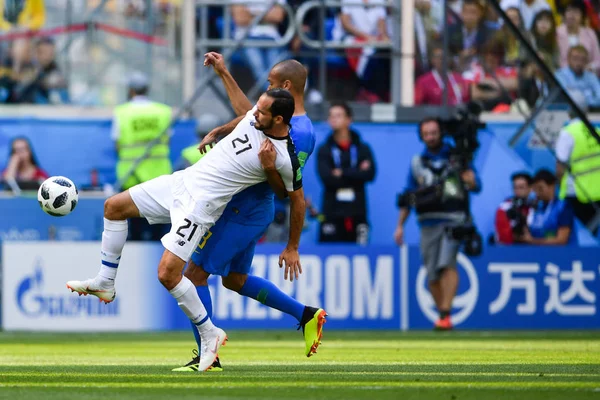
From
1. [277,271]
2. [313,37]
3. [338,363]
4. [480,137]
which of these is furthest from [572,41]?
[338,363]

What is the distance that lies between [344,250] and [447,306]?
4.80 ft

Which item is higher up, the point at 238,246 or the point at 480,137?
the point at 480,137

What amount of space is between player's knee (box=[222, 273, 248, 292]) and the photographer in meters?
6.26

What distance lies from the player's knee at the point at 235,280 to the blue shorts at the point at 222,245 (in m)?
0.30

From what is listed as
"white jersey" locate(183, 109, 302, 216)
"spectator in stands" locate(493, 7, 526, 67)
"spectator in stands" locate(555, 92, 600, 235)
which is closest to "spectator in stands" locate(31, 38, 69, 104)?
"spectator in stands" locate(493, 7, 526, 67)

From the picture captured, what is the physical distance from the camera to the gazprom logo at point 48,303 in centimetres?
1617

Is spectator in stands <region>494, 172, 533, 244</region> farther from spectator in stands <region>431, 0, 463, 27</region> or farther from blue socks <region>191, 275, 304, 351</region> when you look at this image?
blue socks <region>191, 275, 304, 351</region>

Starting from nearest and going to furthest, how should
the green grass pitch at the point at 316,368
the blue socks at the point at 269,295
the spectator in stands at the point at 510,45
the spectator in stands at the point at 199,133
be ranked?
1. the green grass pitch at the point at 316,368
2. the blue socks at the point at 269,295
3. the spectator in stands at the point at 199,133
4. the spectator in stands at the point at 510,45

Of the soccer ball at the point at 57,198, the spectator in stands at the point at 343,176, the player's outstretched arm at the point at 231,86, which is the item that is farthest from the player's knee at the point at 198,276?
Answer: the spectator in stands at the point at 343,176

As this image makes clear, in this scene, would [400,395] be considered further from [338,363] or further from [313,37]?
[313,37]

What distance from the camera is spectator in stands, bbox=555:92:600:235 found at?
56.3 ft

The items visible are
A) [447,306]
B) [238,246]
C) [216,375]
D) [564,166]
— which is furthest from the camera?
[564,166]

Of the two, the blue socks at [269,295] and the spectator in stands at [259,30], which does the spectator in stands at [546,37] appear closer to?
the spectator in stands at [259,30]

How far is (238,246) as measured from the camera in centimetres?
929
